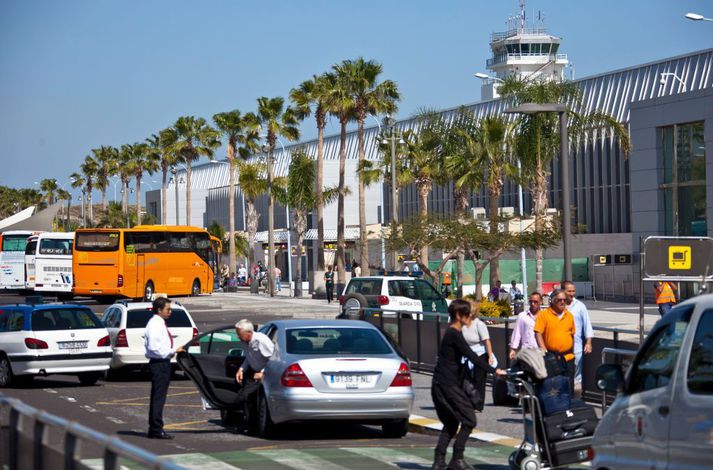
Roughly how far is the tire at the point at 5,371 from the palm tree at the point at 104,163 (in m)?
102

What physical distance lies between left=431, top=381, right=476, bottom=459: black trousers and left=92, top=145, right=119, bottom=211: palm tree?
11268 centimetres

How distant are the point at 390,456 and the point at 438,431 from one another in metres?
2.15

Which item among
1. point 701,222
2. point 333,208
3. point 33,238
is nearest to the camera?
point 701,222

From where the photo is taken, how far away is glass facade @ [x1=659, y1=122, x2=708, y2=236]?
4834 centimetres

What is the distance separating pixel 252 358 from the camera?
48.4ft

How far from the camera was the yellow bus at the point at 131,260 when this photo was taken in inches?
2206

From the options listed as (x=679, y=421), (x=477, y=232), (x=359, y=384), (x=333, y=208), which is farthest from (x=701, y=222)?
(x=333, y=208)

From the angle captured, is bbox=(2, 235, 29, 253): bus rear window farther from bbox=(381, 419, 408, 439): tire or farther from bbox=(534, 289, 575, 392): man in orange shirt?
bbox=(534, 289, 575, 392): man in orange shirt

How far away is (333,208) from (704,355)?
91257 millimetres

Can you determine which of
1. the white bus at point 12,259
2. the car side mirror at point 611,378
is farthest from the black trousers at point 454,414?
the white bus at point 12,259

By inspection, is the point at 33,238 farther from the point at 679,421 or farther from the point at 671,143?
the point at 679,421

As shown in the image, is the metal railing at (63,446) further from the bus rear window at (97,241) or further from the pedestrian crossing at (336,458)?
the bus rear window at (97,241)

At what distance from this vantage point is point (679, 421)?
6645 mm

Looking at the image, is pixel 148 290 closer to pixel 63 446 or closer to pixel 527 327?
pixel 527 327
